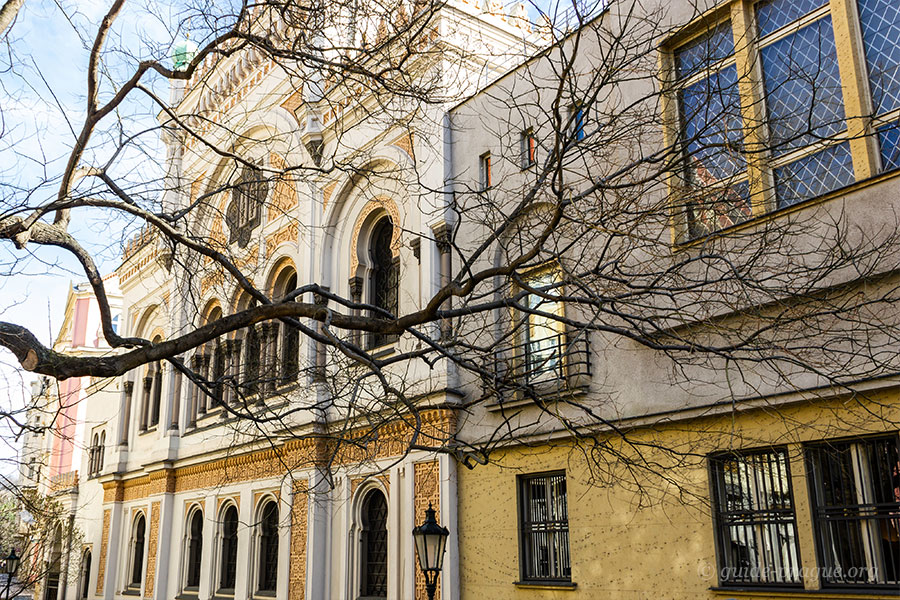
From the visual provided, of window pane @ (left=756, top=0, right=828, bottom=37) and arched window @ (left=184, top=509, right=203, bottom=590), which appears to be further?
arched window @ (left=184, top=509, right=203, bottom=590)

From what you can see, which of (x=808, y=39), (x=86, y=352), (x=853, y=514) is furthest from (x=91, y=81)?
(x=86, y=352)

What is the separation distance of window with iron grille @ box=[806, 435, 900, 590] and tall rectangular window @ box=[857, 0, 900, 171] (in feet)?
8.80

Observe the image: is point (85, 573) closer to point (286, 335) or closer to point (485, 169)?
point (286, 335)

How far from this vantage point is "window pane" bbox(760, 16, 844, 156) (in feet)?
28.2

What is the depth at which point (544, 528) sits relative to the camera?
35.4 ft

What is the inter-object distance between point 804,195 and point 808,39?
1.67m

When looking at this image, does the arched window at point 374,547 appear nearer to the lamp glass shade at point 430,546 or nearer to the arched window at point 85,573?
the lamp glass shade at point 430,546

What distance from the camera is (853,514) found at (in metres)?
7.84

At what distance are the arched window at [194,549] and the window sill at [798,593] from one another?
13.4m

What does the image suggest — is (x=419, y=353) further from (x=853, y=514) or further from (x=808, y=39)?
(x=808, y=39)

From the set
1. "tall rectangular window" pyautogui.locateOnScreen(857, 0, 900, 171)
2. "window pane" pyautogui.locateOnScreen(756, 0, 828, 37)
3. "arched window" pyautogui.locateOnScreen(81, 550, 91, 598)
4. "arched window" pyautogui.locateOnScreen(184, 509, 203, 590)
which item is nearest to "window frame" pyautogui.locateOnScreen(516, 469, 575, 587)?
"tall rectangular window" pyautogui.locateOnScreen(857, 0, 900, 171)

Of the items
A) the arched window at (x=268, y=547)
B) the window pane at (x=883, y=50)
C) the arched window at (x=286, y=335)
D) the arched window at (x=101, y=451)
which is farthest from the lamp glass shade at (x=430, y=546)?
the arched window at (x=101, y=451)

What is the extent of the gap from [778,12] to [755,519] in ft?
17.5

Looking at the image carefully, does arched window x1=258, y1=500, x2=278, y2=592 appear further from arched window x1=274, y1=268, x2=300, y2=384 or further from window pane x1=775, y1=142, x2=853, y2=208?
window pane x1=775, y1=142, x2=853, y2=208
